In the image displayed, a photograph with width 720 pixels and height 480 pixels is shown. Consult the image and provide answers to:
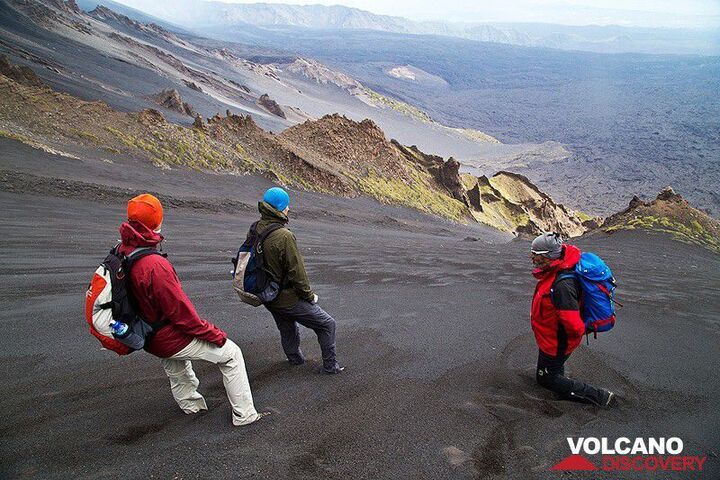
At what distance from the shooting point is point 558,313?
412 cm

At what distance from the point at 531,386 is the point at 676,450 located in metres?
A: 1.24

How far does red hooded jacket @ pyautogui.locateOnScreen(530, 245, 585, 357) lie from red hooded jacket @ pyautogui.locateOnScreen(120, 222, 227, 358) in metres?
2.79

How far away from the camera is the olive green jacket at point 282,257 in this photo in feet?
13.2

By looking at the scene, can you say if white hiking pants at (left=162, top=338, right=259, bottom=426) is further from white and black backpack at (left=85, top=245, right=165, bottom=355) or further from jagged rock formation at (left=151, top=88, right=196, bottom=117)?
jagged rock formation at (left=151, top=88, right=196, bottom=117)

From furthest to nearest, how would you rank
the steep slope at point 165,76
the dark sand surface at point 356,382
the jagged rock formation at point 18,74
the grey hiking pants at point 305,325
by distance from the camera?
the steep slope at point 165,76 → the jagged rock formation at point 18,74 → the grey hiking pants at point 305,325 → the dark sand surface at point 356,382

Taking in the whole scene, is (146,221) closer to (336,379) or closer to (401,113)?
(336,379)

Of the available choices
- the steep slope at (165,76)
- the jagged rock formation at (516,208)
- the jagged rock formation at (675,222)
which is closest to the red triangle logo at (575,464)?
the jagged rock formation at (675,222)

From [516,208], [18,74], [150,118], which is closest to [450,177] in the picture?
[516,208]

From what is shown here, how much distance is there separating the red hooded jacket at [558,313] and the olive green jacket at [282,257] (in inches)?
80.2

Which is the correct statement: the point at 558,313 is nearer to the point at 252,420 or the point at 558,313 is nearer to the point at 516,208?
the point at 252,420

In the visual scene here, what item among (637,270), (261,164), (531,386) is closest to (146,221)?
(531,386)

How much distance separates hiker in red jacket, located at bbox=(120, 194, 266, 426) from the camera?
3.23 meters

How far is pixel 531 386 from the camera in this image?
482 centimetres

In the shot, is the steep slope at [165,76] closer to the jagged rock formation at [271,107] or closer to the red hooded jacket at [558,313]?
the jagged rock formation at [271,107]
